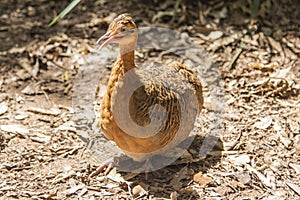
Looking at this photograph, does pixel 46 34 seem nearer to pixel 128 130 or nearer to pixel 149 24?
pixel 149 24

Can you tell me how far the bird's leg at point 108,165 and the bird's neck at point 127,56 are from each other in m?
0.74

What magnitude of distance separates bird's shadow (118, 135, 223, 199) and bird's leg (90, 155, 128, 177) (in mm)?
106

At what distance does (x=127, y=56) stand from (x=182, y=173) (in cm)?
93

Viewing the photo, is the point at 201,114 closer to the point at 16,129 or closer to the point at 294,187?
the point at 294,187

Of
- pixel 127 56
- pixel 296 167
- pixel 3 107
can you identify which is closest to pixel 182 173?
pixel 296 167

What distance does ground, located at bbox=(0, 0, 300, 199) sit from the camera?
3.72m

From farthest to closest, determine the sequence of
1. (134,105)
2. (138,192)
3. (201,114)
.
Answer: (201,114) → (138,192) → (134,105)

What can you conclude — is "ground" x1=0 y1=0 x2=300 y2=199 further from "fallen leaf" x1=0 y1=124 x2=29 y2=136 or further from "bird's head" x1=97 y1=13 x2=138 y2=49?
"bird's head" x1=97 y1=13 x2=138 y2=49

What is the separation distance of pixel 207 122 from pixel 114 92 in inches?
44.1

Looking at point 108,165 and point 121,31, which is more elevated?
point 121,31

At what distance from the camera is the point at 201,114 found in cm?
443

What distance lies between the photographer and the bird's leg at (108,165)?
3.82 metres

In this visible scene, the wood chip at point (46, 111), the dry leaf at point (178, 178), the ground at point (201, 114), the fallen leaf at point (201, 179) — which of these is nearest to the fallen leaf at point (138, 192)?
the ground at point (201, 114)

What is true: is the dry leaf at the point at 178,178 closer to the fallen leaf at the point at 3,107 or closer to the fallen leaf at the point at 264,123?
the fallen leaf at the point at 264,123
